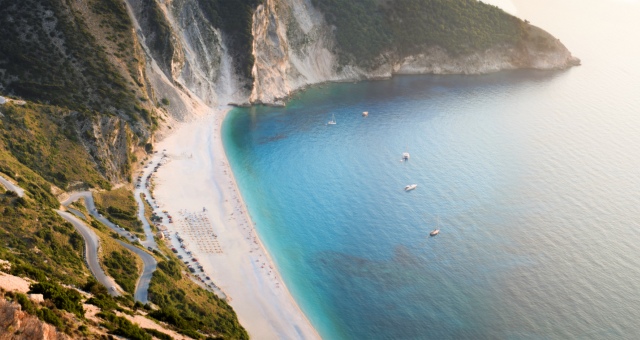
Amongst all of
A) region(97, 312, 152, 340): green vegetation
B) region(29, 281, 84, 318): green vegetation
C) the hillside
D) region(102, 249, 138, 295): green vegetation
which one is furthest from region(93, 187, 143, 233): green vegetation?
region(29, 281, 84, 318): green vegetation

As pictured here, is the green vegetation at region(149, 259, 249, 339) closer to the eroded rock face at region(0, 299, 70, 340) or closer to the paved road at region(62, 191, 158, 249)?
the paved road at region(62, 191, 158, 249)

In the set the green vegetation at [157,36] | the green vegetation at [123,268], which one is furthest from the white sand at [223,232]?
the green vegetation at [157,36]

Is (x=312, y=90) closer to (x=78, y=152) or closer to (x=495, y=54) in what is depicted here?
(x=495, y=54)

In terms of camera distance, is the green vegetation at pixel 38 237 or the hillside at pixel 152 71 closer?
the green vegetation at pixel 38 237

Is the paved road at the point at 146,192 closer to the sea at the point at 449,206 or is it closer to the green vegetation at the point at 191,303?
the green vegetation at the point at 191,303

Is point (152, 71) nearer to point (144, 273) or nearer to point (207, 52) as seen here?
point (207, 52)

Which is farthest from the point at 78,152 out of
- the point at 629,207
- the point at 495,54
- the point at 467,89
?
the point at 495,54
